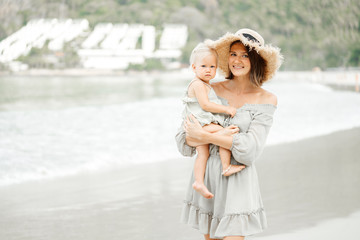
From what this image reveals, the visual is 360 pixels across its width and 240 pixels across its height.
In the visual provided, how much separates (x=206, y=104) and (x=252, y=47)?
0.24 metres

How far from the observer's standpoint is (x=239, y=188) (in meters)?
1.51

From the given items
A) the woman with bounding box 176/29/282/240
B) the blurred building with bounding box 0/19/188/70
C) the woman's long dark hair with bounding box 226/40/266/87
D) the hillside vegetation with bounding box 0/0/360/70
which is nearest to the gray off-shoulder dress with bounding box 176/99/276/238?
the woman with bounding box 176/29/282/240

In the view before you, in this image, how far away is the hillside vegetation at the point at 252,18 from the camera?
150ft

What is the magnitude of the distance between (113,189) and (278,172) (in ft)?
4.42

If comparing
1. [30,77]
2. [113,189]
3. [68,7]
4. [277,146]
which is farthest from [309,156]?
[68,7]

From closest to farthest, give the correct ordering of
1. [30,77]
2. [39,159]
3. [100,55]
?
[39,159], [30,77], [100,55]

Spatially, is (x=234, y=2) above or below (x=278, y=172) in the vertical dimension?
above

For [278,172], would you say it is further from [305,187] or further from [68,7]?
[68,7]

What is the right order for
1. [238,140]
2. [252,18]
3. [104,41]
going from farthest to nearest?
[252,18], [104,41], [238,140]

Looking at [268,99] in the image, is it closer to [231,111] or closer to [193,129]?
[231,111]

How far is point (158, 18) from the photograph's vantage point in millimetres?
53188

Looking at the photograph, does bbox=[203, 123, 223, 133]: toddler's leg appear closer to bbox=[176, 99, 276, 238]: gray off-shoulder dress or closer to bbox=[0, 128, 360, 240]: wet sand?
bbox=[176, 99, 276, 238]: gray off-shoulder dress

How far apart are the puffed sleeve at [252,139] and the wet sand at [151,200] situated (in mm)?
998

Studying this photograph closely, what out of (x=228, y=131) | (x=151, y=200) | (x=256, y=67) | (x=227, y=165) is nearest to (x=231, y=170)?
(x=227, y=165)
